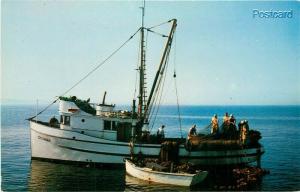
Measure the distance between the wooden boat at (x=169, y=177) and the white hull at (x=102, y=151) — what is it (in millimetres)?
2477

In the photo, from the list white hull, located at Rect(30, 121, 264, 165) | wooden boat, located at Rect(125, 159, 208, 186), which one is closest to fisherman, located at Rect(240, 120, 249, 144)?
white hull, located at Rect(30, 121, 264, 165)

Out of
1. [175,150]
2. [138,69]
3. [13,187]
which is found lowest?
[13,187]

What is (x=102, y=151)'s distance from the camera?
24.5 meters

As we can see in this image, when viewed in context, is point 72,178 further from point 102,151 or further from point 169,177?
point 169,177

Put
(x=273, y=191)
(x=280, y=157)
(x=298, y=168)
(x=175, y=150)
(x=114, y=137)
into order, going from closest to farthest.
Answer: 1. (x=273, y=191)
2. (x=175, y=150)
3. (x=114, y=137)
4. (x=298, y=168)
5. (x=280, y=157)

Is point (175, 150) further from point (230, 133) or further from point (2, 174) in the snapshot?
point (2, 174)

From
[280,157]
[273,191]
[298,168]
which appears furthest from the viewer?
[280,157]

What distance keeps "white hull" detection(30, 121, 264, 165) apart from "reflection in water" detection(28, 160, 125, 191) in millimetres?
714

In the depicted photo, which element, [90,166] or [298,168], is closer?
[90,166]

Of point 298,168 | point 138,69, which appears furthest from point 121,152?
point 298,168

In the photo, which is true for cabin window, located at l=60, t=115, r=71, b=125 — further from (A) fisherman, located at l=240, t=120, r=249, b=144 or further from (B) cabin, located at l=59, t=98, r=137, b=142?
(A) fisherman, located at l=240, t=120, r=249, b=144

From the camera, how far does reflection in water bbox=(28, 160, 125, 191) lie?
811 inches

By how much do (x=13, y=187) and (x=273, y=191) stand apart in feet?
44.1

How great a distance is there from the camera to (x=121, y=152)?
961 inches
